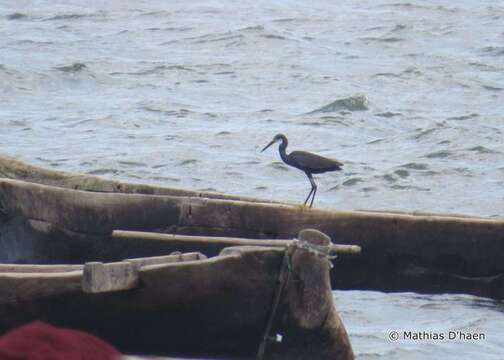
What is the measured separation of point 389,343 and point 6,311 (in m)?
2.76

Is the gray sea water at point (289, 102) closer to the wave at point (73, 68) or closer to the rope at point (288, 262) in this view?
the wave at point (73, 68)

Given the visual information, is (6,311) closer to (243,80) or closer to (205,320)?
(205,320)

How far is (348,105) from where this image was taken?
648 inches

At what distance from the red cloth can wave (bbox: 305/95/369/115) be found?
13.7m

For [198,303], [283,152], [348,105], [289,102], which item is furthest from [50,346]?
[289,102]

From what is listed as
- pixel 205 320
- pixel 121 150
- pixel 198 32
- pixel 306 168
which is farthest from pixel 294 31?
pixel 205 320

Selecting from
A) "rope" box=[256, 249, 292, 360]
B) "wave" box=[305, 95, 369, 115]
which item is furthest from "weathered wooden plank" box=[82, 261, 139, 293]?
"wave" box=[305, 95, 369, 115]

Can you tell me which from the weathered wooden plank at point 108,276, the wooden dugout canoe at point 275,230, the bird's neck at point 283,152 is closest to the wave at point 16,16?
the bird's neck at point 283,152

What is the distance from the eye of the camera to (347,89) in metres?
17.6

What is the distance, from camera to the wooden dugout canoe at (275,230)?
23.6ft

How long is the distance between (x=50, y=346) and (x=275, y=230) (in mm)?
4805

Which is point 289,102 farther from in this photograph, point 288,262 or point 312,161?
point 288,262

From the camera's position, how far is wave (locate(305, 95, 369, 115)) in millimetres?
16297

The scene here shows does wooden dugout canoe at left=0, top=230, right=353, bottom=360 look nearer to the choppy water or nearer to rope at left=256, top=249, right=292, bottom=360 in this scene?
rope at left=256, top=249, right=292, bottom=360
